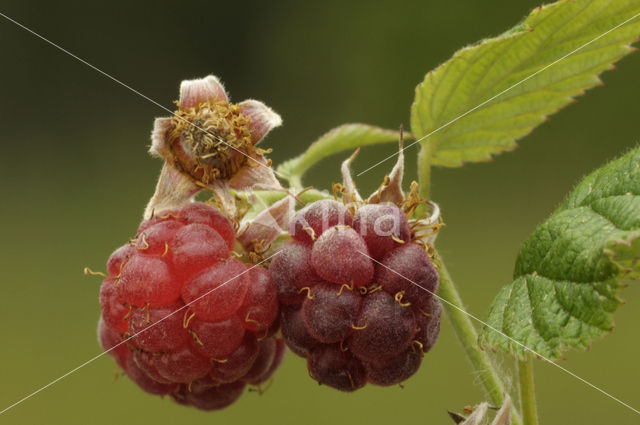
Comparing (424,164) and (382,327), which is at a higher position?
(424,164)

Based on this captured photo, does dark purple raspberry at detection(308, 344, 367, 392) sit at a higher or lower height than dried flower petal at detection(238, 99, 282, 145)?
lower

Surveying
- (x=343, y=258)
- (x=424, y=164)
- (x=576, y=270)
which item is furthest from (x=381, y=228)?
(x=424, y=164)

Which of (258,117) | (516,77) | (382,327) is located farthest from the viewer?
(516,77)

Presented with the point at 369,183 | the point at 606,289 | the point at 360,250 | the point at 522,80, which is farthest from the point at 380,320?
the point at 369,183

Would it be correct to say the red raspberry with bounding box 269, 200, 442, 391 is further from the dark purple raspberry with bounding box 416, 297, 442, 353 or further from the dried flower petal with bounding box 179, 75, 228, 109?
the dried flower petal with bounding box 179, 75, 228, 109

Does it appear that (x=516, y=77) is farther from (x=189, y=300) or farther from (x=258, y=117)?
(x=189, y=300)

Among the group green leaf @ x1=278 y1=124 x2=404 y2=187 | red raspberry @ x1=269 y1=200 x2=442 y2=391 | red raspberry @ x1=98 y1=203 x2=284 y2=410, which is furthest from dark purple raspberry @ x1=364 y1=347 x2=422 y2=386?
green leaf @ x1=278 y1=124 x2=404 y2=187

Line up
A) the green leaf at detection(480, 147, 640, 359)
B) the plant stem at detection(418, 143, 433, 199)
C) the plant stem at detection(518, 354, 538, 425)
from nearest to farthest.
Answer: the green leaf at detection(480, 147, 640, 359) → the plant stem at detection(518, 354, 538, 425) → the plant stem at detection(418, 143, 433, 199)
